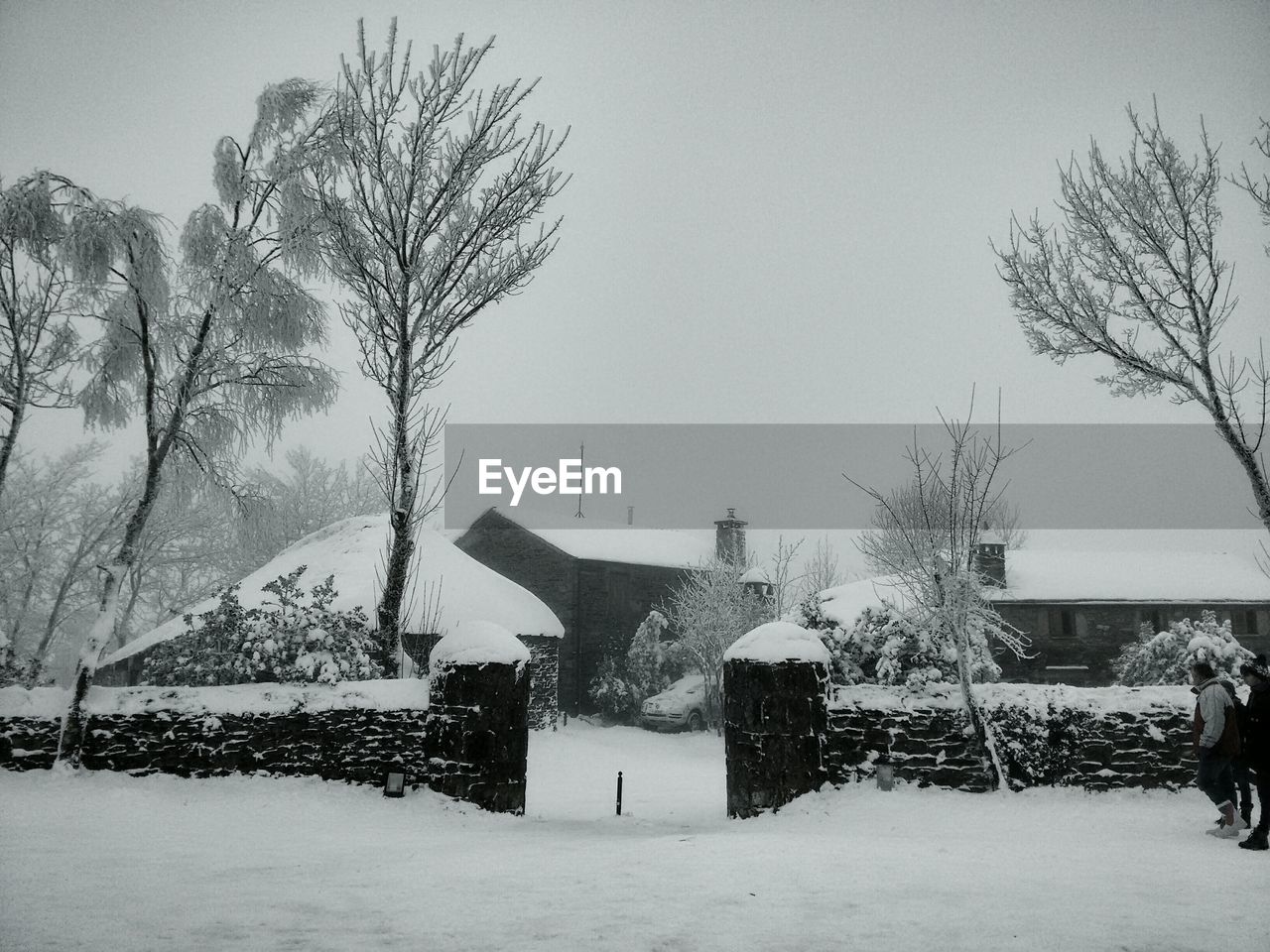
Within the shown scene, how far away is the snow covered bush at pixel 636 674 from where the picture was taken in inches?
1184

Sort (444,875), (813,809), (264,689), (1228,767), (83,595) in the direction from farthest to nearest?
1. (83,595)
2. (264,689)
3. (813,809)
4. (1228,767)
5. (444,875)

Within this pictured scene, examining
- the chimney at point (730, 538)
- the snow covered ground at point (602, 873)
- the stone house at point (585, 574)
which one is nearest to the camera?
the snow covered ground at point (602, 873)

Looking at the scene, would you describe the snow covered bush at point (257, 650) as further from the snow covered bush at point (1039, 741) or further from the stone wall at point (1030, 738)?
the snow covered bush at point (1039, 741)

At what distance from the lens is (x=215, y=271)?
1186cm

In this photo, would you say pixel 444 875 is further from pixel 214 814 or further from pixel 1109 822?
pixel 1109 822

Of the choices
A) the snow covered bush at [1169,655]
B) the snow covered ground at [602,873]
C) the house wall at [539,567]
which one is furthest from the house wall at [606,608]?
the snow covered ground at [602,873]

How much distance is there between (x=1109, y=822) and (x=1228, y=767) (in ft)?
4.79

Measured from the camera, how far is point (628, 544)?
122ft

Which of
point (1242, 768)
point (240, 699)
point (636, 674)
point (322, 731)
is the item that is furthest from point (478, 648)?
point (636, 674)

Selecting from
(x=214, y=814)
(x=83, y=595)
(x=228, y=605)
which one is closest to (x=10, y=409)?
(x=228, y=605)

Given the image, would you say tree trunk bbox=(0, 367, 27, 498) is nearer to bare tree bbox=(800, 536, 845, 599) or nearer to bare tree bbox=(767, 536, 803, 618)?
bare tree bbox=(767, 536, 803, 618)

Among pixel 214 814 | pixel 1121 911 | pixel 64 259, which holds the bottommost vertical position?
pixel 214 814

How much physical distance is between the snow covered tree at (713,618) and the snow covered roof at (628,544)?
8.52ft

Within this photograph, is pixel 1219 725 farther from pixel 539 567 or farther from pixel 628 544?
pixel 628 544
